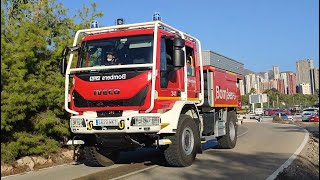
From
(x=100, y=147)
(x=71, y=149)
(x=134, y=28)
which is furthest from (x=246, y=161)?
(x=71, y=149)

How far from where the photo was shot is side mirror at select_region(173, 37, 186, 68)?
30.2 ft

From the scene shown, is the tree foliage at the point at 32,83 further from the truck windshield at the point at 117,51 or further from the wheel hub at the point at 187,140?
the wheel hub at the point at 187,140

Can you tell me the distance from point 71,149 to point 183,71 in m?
4.87

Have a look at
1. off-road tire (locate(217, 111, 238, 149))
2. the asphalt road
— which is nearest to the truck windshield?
the asphalt road

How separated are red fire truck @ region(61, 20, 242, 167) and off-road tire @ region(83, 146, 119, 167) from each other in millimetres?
24

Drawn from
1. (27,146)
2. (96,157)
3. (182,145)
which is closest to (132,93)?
(182,145)

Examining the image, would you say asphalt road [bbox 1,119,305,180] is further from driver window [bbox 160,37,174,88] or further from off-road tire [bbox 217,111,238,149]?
driver window [bbox 160,37,174,88]

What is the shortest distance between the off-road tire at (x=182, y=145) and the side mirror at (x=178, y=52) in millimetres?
1274

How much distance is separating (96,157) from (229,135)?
510 cm

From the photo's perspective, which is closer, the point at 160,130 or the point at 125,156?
the point at 160,130

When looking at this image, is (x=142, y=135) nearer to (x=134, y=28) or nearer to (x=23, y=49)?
(x=134, y=28)

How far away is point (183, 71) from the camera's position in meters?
10.3

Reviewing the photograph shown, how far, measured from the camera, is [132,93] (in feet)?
29.5

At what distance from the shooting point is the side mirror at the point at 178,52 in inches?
363
